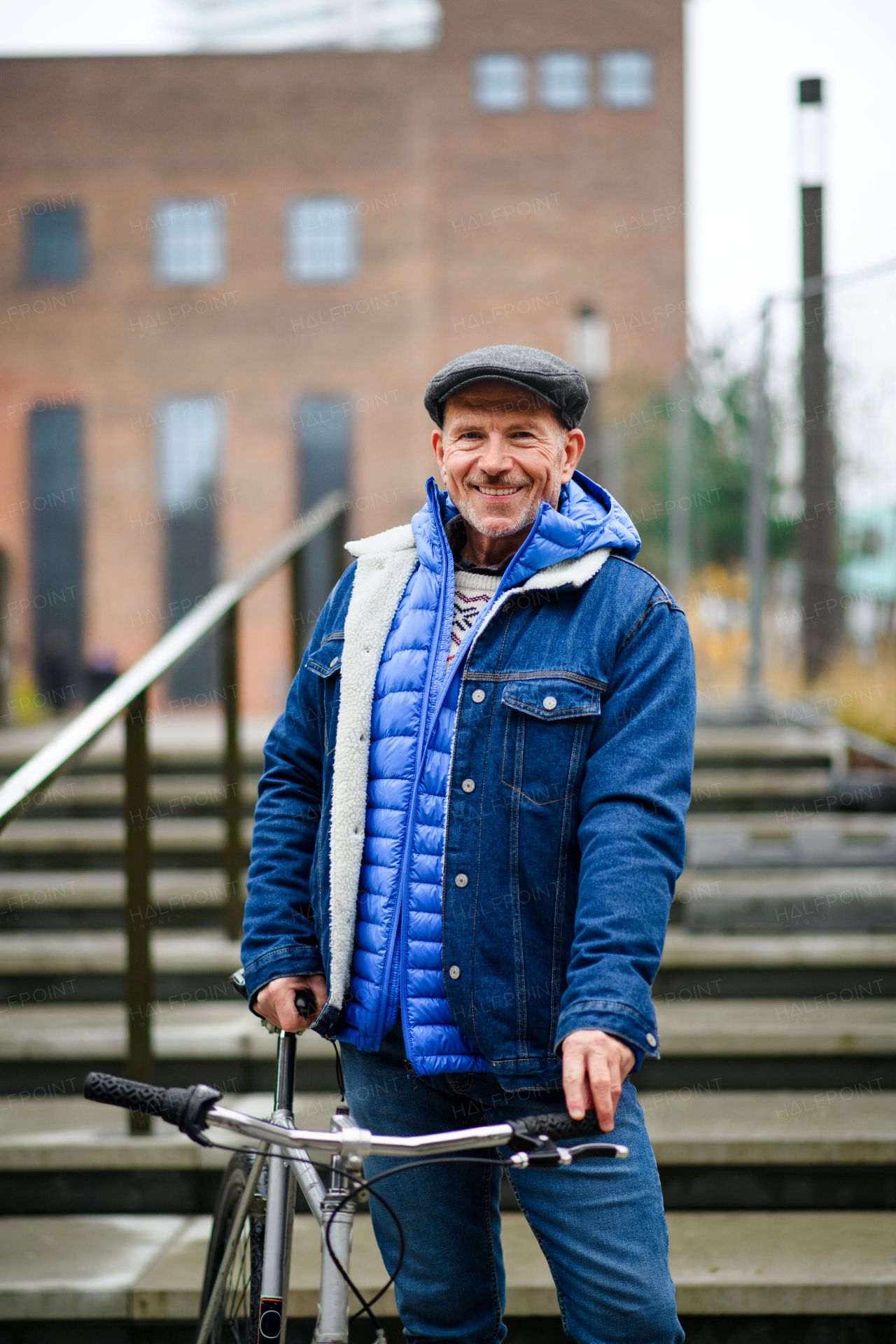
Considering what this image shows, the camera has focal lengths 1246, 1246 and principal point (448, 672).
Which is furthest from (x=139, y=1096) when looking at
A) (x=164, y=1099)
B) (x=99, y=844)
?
(x=99, y=844)

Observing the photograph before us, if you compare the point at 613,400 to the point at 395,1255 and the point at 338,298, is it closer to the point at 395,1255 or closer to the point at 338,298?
the point at 338,298

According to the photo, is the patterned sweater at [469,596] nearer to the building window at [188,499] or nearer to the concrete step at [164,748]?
the concrete step at [164,748]

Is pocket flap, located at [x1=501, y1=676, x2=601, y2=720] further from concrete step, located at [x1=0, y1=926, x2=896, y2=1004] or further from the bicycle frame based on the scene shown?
concrete step, located at [x1=0, y1=926, x2=896, y2=1004]

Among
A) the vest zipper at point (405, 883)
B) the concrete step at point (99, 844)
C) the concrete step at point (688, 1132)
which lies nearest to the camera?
the vest zipper at point (405, 883)

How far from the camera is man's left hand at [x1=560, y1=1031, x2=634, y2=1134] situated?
4.85 ft

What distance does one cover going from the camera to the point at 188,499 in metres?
22.7

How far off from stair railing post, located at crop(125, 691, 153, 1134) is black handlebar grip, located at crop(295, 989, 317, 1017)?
1204 mm

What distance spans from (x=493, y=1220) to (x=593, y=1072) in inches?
18.5

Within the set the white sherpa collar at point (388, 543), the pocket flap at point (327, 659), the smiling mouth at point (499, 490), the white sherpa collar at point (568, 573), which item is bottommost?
the pocket flap at point (327, 659)

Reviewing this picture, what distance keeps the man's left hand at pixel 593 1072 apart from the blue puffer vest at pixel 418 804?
224 mm

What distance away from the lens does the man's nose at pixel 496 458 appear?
1722mm

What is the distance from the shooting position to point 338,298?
22.2m

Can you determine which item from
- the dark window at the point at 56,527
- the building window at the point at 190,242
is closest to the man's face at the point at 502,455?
the dark window at the point at 56,527

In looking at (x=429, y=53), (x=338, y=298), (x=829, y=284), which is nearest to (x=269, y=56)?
(x=429, y=53)
